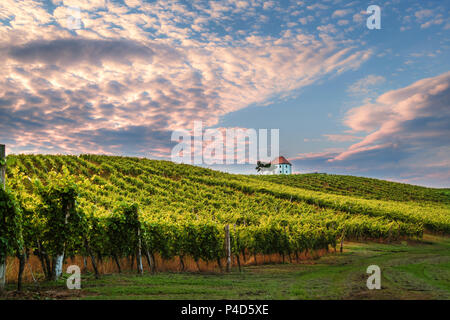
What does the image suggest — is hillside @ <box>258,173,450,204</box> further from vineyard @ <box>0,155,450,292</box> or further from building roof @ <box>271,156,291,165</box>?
building roof @ <box>271,156,291,165</box>

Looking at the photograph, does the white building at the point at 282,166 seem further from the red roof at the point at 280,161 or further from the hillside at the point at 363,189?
the hillside at the point at 363,189

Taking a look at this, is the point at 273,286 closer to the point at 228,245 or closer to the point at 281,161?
the point at 228,245

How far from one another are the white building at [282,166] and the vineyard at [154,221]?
97.3 meters

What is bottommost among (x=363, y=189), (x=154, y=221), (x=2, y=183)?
(x=154, y=221)

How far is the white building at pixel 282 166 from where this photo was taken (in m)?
142

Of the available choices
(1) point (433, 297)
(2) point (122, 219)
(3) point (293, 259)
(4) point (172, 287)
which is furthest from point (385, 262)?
(2) point (122, 219)

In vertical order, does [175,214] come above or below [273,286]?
above

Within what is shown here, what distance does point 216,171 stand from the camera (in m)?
59.6

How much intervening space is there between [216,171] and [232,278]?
4643 centimetres

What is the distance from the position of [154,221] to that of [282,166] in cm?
13143

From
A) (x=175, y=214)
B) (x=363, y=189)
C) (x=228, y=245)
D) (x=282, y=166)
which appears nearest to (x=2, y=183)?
(x=228, y=245)

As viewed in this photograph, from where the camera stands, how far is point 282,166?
142875 mm
